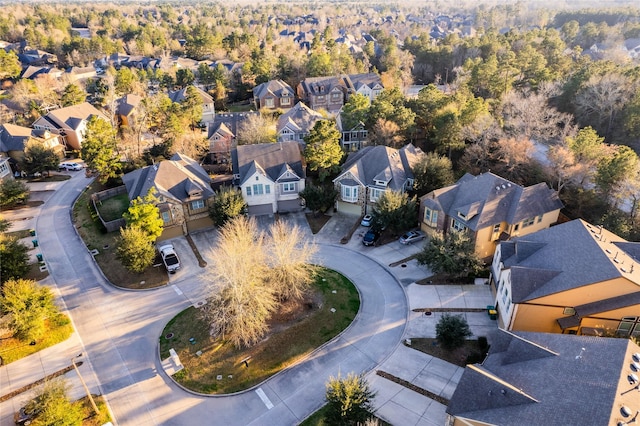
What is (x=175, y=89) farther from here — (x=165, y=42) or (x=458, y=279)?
(x=458, y=279)

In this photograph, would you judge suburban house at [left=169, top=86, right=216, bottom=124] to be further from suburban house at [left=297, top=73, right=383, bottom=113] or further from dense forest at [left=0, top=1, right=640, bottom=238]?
suburban house at [left=297, top=73, right=383, bottom=113]

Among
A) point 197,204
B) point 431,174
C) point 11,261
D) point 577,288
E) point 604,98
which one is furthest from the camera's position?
point 604,98

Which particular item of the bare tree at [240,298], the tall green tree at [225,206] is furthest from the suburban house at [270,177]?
the bare tree at [240,298]

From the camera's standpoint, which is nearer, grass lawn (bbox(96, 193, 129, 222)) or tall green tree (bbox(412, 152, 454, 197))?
tall green tree (bbox(412, 152, 454, 197))

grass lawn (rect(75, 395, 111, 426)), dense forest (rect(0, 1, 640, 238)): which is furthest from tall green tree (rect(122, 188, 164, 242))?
dense forest (rect(0, 1, 640, 238))

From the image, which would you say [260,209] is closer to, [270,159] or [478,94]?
[270,159]

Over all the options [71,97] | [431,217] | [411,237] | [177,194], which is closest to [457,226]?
[431,217]
